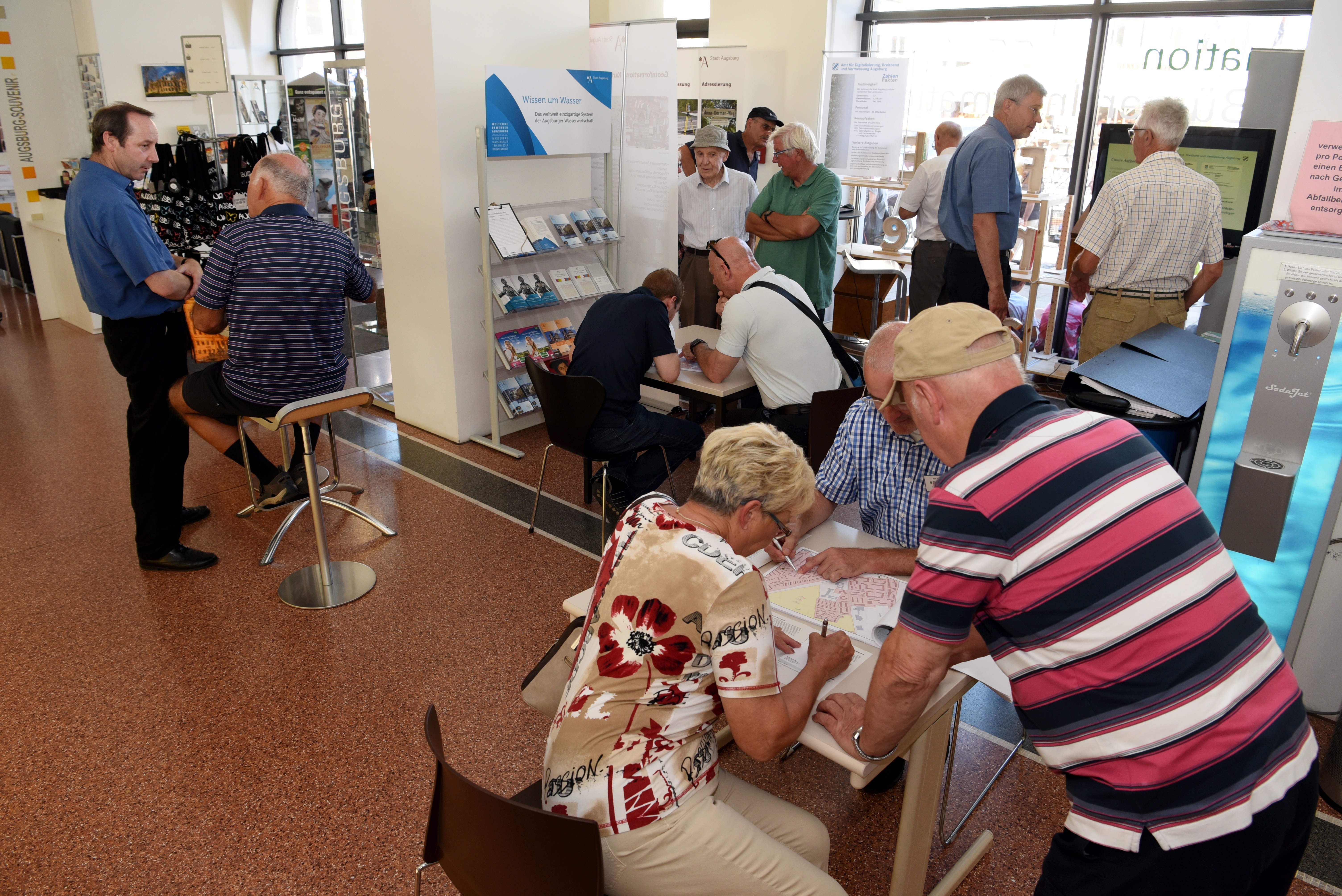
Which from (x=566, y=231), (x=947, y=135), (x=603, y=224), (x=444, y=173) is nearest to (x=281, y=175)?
(x=444, y=173)

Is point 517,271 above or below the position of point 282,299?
below

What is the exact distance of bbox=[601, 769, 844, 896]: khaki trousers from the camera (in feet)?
5.31

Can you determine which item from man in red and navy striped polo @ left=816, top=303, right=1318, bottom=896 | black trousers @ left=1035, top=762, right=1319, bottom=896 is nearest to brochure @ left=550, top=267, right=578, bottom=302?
man in red and navy striped polo @ left=816, top=303, right=1318, bottom=896

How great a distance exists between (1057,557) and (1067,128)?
6.19 m

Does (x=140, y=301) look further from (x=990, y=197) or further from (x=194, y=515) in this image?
(x=990, y=197)

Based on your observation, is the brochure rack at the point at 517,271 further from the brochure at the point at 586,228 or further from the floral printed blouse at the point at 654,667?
the floral printed blouse at the point at 654,667

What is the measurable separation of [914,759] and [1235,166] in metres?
4.50

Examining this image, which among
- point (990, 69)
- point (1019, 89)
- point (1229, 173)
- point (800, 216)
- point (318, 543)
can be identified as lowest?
point (318, 543)

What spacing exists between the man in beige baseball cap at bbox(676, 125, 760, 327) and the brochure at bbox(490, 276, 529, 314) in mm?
1278

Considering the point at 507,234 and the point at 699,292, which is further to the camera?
the point at 699,292

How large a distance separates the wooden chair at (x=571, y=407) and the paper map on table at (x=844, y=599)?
1555 mm

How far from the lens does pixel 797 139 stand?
5348 mm

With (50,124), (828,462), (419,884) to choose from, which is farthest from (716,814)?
(50,124)

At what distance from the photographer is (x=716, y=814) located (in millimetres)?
1675
